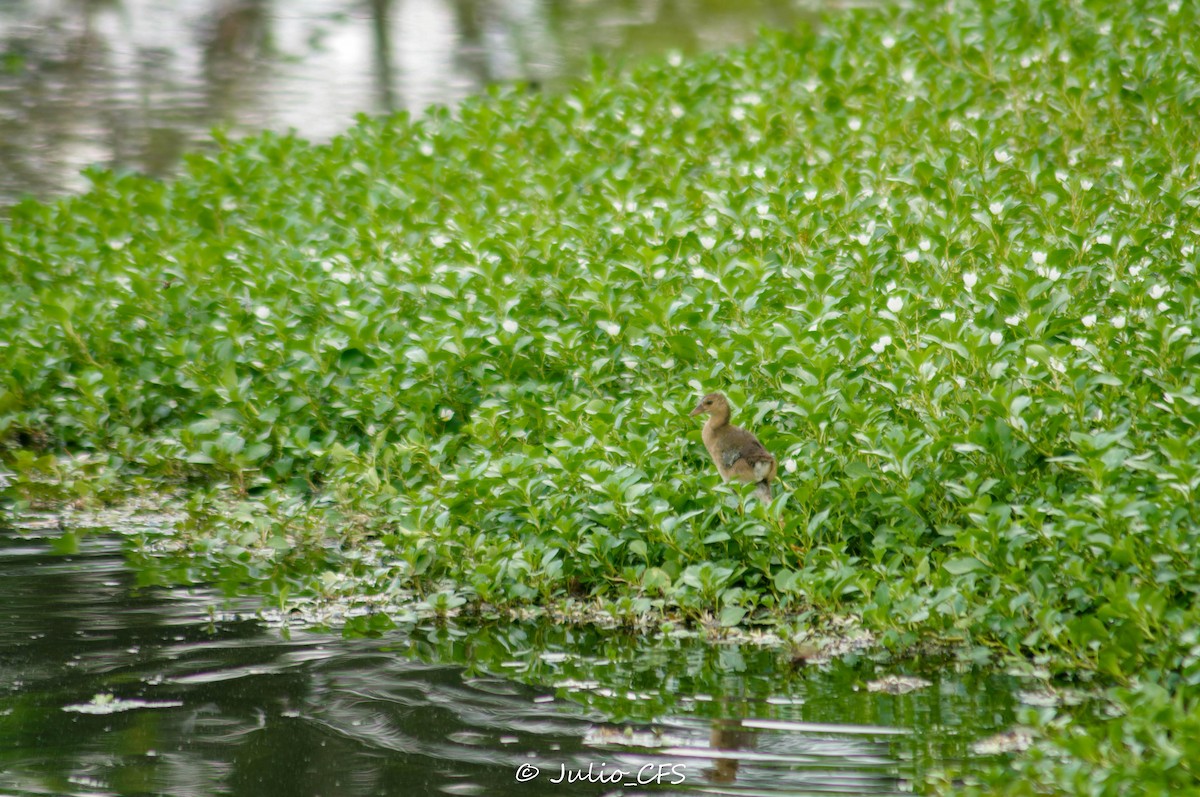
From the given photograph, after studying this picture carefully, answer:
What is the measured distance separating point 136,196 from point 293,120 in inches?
176

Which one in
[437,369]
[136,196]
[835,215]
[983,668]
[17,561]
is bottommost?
[983,668]

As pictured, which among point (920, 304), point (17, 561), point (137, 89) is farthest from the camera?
point (137, 89)

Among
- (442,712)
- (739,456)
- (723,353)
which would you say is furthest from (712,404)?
(442,712)

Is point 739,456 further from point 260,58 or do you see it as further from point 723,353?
point 260,58

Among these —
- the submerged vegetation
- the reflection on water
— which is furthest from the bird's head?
the reflection on water

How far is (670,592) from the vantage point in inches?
234

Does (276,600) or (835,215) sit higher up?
(835,215)

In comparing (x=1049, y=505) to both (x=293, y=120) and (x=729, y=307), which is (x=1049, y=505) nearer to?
(x=729, y=307)

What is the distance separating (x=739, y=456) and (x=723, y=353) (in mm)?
1023

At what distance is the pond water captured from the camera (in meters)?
4.75

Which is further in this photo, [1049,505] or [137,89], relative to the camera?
[137,89]

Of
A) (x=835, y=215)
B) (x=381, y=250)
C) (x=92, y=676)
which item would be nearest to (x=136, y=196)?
(x=381, y=250)

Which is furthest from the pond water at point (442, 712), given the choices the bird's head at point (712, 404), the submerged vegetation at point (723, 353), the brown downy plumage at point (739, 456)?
the bird's head at point (712, 404)

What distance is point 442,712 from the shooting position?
5324mm
